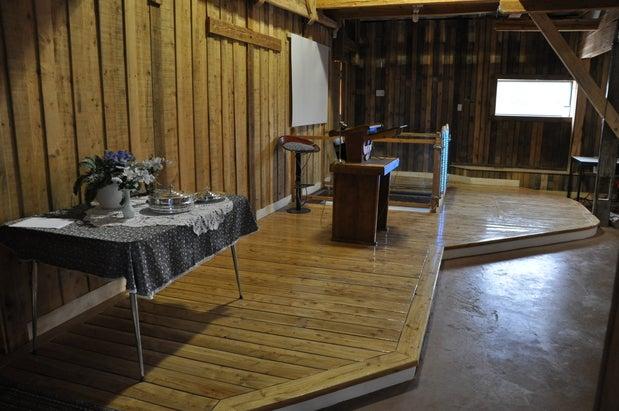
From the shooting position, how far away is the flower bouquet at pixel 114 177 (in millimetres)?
2648

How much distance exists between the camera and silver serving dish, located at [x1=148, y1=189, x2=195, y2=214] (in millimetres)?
2801

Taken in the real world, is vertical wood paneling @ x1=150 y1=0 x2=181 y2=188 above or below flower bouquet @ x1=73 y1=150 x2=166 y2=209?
above

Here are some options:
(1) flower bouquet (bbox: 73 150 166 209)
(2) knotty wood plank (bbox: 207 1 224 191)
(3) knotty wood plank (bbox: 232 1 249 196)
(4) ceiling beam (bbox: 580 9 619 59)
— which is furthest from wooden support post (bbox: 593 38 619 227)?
(1) flower bouquet (bbox: 73 150 166 209)

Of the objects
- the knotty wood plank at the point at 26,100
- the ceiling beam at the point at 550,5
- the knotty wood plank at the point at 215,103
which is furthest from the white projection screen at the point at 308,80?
the knotty wood plank at the point at 26,100

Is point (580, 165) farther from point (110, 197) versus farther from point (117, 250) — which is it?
point (117, 250)

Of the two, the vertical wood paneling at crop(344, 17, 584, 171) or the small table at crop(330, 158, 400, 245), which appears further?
the vertical wood paneling at crop(344, 17, 584, 171)

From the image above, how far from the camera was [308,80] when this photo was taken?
7008 mm

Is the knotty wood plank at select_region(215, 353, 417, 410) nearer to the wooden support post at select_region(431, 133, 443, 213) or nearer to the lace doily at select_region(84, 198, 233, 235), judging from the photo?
the lace doily at select_region(84, 198, 233, 235)

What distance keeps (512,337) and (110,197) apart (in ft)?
8.81

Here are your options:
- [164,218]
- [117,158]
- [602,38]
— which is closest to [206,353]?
[164,218]

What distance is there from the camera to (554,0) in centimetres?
519

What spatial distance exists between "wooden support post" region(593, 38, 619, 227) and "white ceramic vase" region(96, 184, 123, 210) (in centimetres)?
579

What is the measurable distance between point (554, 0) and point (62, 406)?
566cm

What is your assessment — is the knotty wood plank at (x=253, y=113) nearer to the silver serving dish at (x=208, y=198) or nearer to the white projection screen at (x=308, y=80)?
the white projection screen at (x=308, y=80)
